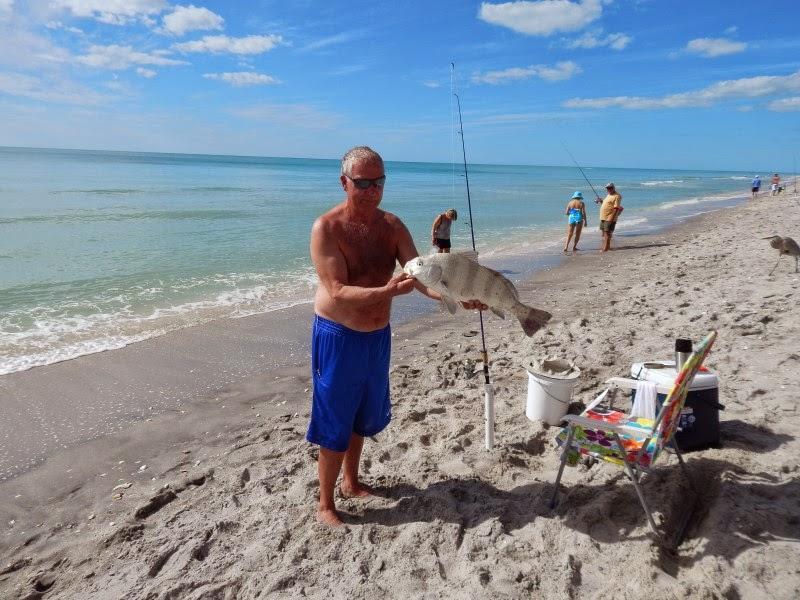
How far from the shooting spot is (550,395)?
14.2ft

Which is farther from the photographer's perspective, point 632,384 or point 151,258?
point 151,258

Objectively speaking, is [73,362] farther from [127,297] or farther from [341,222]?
[341,222]

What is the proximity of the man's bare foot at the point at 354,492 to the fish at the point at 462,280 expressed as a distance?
1.52 metres

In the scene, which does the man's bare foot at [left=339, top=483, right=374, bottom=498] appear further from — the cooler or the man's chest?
the cooler

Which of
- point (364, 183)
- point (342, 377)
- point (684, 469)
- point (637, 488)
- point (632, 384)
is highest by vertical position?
point (364, 183)

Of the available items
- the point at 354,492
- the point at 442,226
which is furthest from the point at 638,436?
the point at 442,226

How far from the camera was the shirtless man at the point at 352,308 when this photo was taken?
289cm

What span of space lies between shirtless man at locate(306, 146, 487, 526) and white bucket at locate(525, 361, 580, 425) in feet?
5.26

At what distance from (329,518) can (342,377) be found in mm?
946

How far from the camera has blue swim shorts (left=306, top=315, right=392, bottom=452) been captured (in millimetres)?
3045

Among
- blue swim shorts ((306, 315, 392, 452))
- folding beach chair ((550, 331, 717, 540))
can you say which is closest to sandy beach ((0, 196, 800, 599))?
folding beach chair ((550, 331, 717, 540))

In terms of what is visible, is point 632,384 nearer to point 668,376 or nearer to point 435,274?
point 668,376

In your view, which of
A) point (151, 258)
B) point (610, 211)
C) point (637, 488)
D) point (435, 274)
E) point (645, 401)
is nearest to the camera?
point (435, 274)

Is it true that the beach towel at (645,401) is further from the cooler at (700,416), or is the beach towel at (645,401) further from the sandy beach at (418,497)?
the sandy beach at (418,497)
